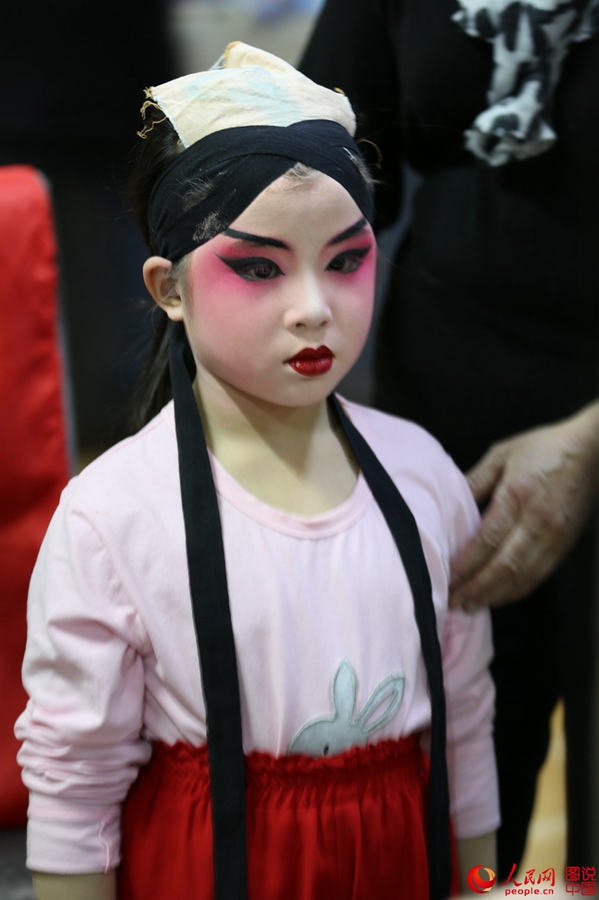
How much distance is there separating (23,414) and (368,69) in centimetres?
39

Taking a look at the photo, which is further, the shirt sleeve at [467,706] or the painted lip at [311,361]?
the shirt sleeve at [467,706]

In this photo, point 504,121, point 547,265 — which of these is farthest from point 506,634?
point 504,121

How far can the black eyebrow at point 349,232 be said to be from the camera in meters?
0.65

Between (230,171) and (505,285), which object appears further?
(505,285)

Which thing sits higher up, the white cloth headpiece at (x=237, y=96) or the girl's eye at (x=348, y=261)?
the white cloth headpiece at (x=237, y=96)

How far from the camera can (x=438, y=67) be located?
0.77 meters

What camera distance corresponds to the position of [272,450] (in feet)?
2.41

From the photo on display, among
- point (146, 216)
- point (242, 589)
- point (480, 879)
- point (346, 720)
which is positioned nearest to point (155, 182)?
point (146, 216)

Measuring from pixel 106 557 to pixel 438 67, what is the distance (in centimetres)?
46

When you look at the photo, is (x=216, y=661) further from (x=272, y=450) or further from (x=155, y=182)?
(x=155, y=182)

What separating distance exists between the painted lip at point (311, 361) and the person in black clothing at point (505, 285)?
176 millimetres

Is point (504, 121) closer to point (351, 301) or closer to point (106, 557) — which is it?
point (351, 301)

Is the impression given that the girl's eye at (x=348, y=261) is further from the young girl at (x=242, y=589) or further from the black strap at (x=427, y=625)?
the black strap at (x=427, y=625)

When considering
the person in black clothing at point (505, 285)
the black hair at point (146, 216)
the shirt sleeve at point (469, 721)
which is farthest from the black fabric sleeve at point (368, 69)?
the shirt sleeve at point (469, 721)
